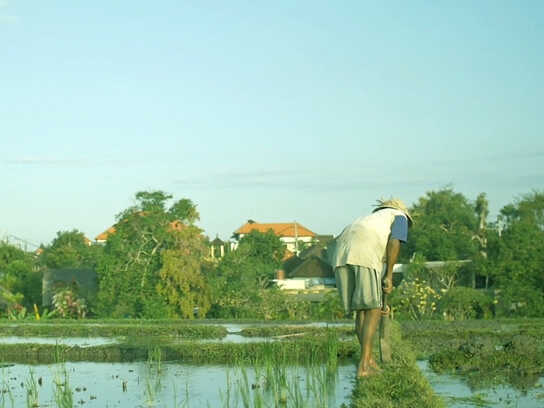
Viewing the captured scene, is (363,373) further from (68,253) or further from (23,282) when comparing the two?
(68,253)

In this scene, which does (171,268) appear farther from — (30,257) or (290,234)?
(290,234)

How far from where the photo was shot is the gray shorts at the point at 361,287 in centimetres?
652

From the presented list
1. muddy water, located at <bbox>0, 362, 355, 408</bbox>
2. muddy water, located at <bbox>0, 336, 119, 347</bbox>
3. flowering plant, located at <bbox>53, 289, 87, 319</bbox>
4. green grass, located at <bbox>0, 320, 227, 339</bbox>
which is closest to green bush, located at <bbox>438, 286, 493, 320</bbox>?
green grass, located at <bbox>0, 320, 227, 339</bbox>

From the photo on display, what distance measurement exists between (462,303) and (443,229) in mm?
20625

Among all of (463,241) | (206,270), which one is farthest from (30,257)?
(206,270)

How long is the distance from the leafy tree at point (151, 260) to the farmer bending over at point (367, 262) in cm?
2022

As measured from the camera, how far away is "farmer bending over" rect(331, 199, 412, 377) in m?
6.54

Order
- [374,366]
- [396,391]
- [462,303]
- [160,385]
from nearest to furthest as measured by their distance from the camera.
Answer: [396,391] < [374,366] < [160,385] < [462,303]

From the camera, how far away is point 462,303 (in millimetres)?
24156

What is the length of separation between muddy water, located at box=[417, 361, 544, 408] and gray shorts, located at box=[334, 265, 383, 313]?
33.3 inches

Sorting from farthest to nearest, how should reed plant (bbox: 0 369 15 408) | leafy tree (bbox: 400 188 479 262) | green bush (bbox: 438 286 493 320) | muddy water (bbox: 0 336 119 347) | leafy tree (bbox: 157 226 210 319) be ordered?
leafy tree (bbox: 400 188 479 262), leafy tree (bbox: 157 226 210 319), green bush (bbox: 438 286 493 320), muddy water (bbox: 0 336 119 347), reed plant (bbox: 0 369 15 408)

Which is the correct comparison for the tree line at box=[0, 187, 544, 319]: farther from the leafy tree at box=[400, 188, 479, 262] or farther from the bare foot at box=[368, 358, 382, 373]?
the bare foot at box=[368, 358, 382, 373]

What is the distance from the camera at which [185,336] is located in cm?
1542

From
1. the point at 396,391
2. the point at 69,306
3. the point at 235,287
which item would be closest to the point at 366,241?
the point at 396,391
